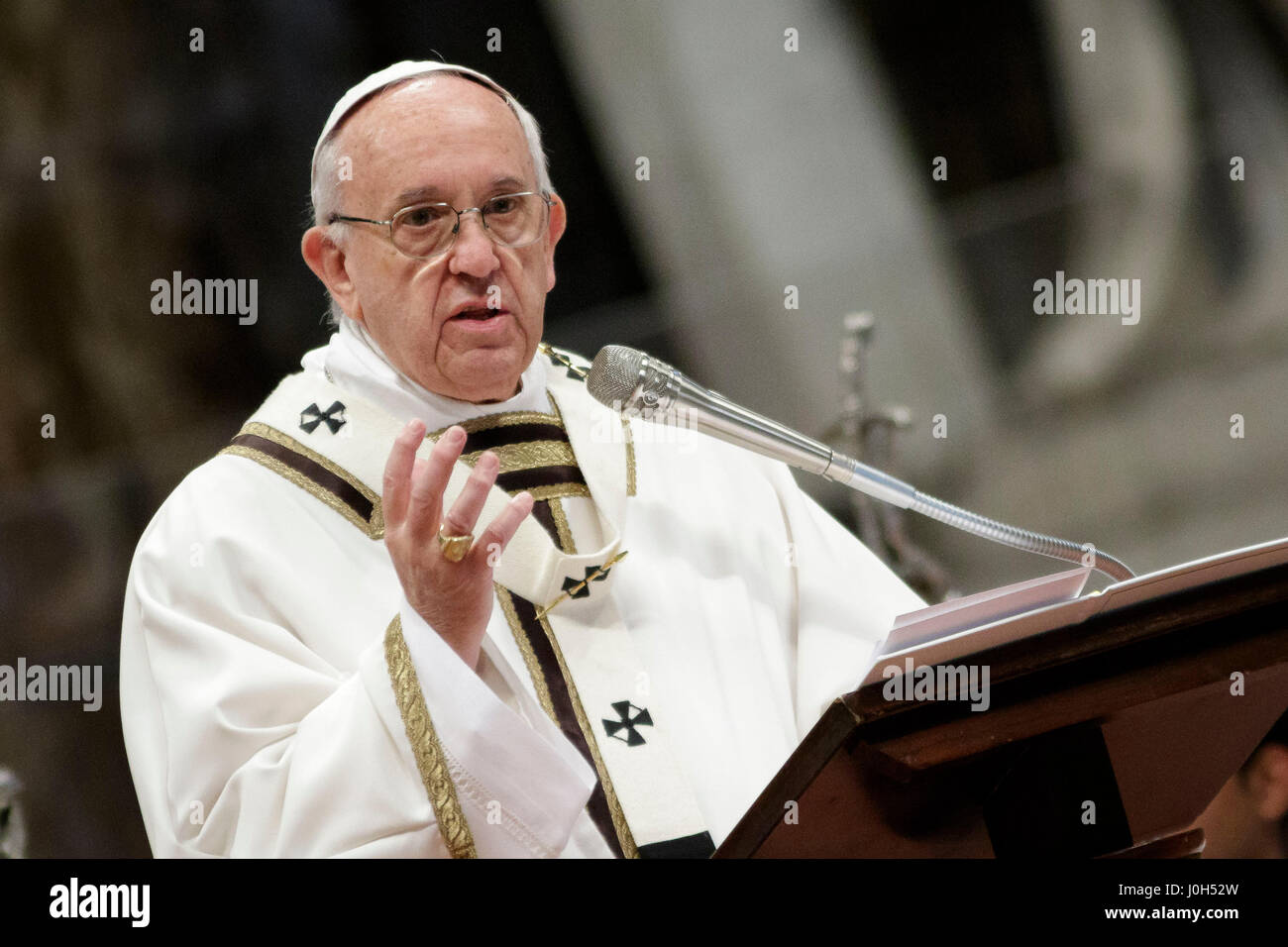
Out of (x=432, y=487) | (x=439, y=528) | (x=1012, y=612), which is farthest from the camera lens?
(x=439, y=528)

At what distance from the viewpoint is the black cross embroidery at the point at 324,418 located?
2703 mm

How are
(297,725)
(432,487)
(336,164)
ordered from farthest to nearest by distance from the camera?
1. (336,164)
2. (297,725)
3. (432,487)

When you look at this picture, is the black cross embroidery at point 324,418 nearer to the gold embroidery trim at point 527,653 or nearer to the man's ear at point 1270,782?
the gold embroidery trim at point 527,653

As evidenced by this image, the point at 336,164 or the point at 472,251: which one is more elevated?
the point at 336,164

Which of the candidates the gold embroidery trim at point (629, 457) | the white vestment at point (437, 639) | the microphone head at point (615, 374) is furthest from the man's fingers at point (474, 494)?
the gold embroidery trim at point (629, 457)

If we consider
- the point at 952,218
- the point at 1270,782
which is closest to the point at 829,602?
the point at 1270,782

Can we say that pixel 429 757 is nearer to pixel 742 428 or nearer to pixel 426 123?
pixel 742 428

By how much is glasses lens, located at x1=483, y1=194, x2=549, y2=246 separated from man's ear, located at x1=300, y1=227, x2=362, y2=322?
0.30 metres

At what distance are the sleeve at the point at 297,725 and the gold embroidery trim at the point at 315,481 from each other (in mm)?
95

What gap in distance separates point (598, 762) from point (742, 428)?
633 mm

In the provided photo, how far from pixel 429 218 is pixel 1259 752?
5.79 ft

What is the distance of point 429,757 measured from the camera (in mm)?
2195

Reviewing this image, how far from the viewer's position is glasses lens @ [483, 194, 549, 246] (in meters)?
2.69
